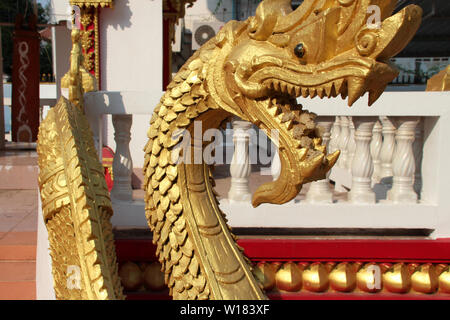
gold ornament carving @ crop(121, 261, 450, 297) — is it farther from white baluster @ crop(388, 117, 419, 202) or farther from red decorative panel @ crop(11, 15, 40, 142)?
red decorative panel @ crop(11, 15, 40, 142)

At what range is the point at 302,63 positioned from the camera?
2.40 feet

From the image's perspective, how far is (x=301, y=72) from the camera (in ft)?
2.38

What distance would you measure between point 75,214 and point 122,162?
2.98 ft

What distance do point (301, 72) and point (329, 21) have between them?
0.32 feet

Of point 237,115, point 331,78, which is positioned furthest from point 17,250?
point 331,78

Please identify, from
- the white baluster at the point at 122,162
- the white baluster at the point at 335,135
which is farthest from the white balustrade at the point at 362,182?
the white baluster at the point at 335,135

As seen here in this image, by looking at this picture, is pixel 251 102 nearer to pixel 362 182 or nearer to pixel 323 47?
pixel 323 47

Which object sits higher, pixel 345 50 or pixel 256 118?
pixel 345 50

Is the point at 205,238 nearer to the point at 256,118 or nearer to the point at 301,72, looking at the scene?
the point at 256,118

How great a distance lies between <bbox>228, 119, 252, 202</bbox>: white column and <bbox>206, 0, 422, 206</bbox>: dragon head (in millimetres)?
919

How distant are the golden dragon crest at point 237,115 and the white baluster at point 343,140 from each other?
6.89 ft

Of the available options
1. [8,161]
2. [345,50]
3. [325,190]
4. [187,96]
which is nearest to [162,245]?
[187,96]

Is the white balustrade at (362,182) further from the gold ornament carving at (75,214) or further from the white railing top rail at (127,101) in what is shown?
the gold ornament carving at (75,214)

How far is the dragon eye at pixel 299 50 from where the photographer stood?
2.34 ft
